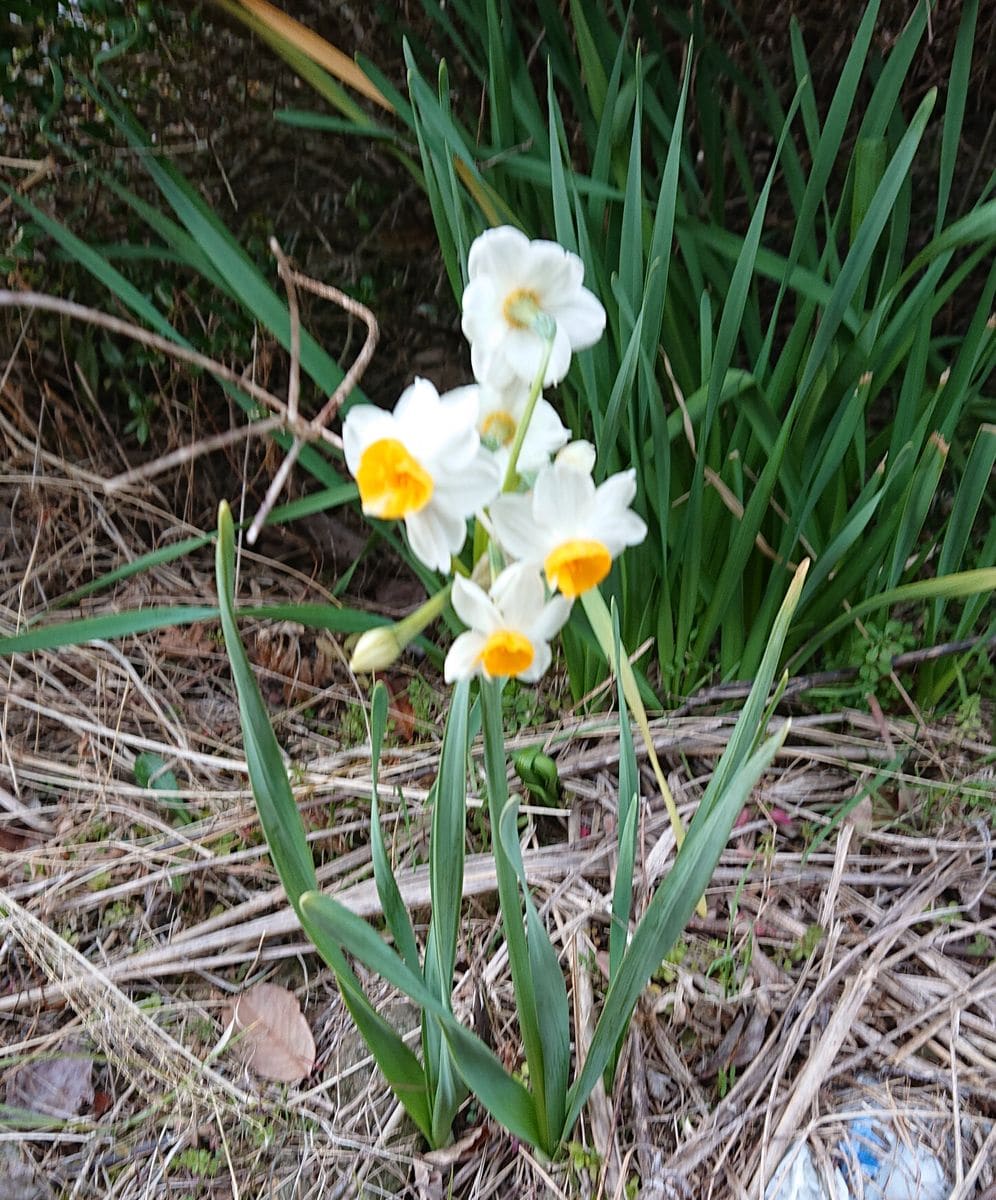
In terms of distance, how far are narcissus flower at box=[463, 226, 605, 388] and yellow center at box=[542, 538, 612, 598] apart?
4.3 inches

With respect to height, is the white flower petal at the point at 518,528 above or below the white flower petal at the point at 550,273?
below

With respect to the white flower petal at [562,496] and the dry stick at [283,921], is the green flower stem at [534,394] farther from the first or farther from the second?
the dry stick at [283,921]

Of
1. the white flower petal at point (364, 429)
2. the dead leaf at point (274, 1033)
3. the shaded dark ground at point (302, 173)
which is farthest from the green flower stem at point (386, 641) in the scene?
the shaded dark ground at point (302, 173)

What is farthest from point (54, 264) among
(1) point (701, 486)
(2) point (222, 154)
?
(1) point (701, 486)

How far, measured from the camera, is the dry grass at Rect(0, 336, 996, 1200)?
81 centimetres

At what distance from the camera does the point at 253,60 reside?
1358 millimetres

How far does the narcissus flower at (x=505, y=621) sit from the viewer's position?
1.67 feet

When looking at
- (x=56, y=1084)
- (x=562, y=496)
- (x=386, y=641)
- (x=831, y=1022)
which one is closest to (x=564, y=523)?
(x=562, y=496)

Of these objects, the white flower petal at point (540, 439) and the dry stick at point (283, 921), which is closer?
the white flower petal at point (540, 439)

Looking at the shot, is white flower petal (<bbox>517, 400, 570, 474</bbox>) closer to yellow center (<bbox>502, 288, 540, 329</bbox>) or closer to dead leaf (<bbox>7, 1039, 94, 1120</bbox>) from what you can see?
yellow center (<bbox>502, 288, 540, 329</bbox>)

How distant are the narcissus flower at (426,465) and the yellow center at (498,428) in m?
0.03

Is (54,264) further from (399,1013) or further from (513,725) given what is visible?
(399,1013)

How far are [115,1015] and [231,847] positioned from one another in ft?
0.77

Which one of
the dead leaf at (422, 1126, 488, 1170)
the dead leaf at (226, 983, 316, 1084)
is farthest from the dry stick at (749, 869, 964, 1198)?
the dead leaf at (226, 983, 316, 1084)
